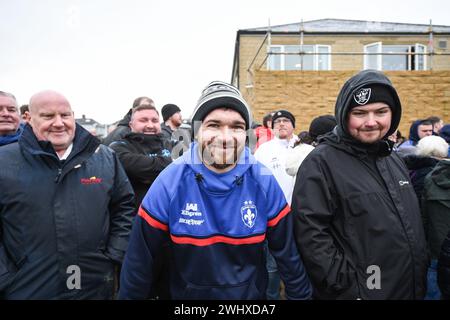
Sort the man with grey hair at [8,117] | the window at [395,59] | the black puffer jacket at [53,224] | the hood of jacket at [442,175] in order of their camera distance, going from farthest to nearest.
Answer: the window at [395,59] → the man with grey hair at [8,117] → the hood of jacket at [442,175] → the black puffer jacket at [53,224]

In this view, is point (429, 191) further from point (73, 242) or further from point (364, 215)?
point (73, 242)

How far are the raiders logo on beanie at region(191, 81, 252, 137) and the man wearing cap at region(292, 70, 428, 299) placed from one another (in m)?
0.64

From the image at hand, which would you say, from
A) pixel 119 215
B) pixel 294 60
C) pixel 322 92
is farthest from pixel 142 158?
pixel 294 60

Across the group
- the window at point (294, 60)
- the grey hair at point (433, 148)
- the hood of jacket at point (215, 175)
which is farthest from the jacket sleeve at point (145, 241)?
the window at point (294, 60)

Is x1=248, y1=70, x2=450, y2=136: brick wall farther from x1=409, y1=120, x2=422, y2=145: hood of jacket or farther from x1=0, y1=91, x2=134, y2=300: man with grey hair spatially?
x1=0, y1=91, x2=134, y2=300: man with grey hair

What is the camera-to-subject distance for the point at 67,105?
2.48 meters

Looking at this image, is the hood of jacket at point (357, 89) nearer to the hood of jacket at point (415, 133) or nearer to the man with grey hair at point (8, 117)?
the man with grey hair at point (8, 117)

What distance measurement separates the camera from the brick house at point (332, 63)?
9.67 metres

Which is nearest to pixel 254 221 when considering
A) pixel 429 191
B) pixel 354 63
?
pixel 429 191

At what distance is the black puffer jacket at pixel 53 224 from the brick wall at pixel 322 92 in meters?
7.47

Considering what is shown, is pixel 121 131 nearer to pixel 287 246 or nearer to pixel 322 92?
pixel 287 246

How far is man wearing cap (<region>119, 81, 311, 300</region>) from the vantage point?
1.90 m
